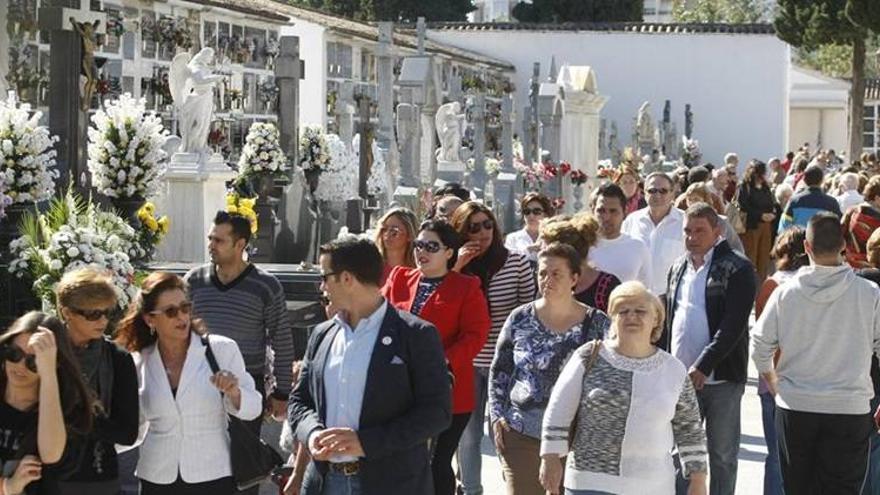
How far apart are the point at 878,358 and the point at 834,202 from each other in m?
7.29

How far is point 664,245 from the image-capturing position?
10.6 meters

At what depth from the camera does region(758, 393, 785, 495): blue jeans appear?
27.7 ft

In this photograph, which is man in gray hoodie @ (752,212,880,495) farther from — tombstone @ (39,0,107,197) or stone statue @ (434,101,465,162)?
stone statue @ (434,101,465,162)

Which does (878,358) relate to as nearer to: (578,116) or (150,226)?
(150,226)

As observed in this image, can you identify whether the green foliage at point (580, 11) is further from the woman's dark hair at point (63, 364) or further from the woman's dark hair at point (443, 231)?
the woman's dark hair at point (63, 364)

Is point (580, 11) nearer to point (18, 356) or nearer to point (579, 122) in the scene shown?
point (579, 122)

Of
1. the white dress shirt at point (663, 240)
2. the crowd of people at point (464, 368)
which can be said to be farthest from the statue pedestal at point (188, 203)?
the crowd of people at point (464, 368)

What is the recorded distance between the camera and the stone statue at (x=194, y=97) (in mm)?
17641

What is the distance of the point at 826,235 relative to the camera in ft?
24.9

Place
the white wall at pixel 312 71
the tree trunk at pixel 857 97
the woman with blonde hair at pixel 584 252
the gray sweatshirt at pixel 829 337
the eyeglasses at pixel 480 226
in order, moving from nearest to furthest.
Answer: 1. the gray sweatshirt at pixel 829 337
2. the woman with blonde hair at pixel 584 252
3. the eyeglasses at pixel 480 226
4. the white wall at pixel 312 71
5. the tree trunk at pixel 857 97

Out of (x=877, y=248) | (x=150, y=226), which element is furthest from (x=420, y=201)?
(x=877, y=248)

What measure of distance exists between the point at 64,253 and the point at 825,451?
13.9 ft

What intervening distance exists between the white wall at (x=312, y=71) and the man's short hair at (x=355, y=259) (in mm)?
30244

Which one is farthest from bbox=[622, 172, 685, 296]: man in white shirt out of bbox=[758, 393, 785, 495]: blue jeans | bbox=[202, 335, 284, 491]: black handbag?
bbox=[202, 335, 284, 491]: black handbag
